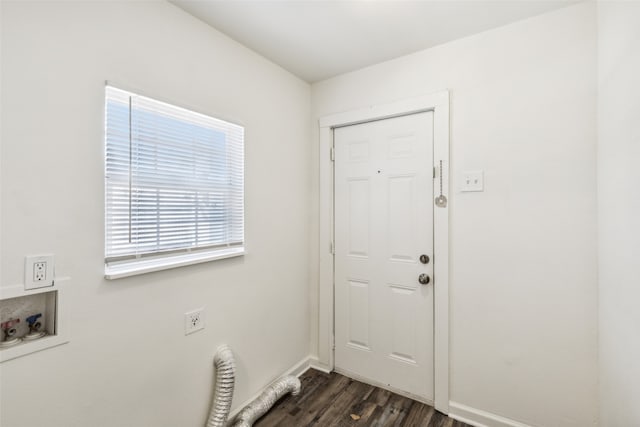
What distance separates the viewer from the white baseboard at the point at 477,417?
Answer: 1.73 meters

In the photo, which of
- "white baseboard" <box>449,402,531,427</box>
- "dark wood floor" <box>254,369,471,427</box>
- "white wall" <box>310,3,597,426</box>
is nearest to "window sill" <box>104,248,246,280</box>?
"dark wood floor" <box>254,369,471,427</box>

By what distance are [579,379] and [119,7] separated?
3017 mm

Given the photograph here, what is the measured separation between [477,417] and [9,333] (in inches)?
96.3

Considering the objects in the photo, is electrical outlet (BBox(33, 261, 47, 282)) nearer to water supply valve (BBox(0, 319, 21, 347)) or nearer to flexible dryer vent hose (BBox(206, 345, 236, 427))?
water supply valve (BBox(0, 319, 21, 347))

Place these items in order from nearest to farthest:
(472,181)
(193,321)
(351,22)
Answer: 1. (193,321)
2. (351,22)
3. (472,181)

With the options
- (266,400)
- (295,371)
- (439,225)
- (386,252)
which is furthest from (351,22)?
(295,371)

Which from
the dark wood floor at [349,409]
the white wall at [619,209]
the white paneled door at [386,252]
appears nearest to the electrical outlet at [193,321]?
the dark wood floor at [349,409]

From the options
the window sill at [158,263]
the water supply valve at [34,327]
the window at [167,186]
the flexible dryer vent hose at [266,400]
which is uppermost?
the window at [167,186]

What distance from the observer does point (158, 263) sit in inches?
57.1

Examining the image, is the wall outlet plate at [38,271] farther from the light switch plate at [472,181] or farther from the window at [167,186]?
the light switch plate at [472,181]

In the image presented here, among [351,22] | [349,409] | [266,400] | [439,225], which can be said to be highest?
[351,22]

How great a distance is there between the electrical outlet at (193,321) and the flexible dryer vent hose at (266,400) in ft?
2.10

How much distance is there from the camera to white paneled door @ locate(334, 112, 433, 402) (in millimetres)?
2025

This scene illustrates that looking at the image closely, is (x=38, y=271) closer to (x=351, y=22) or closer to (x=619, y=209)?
(x=351, y=22)
